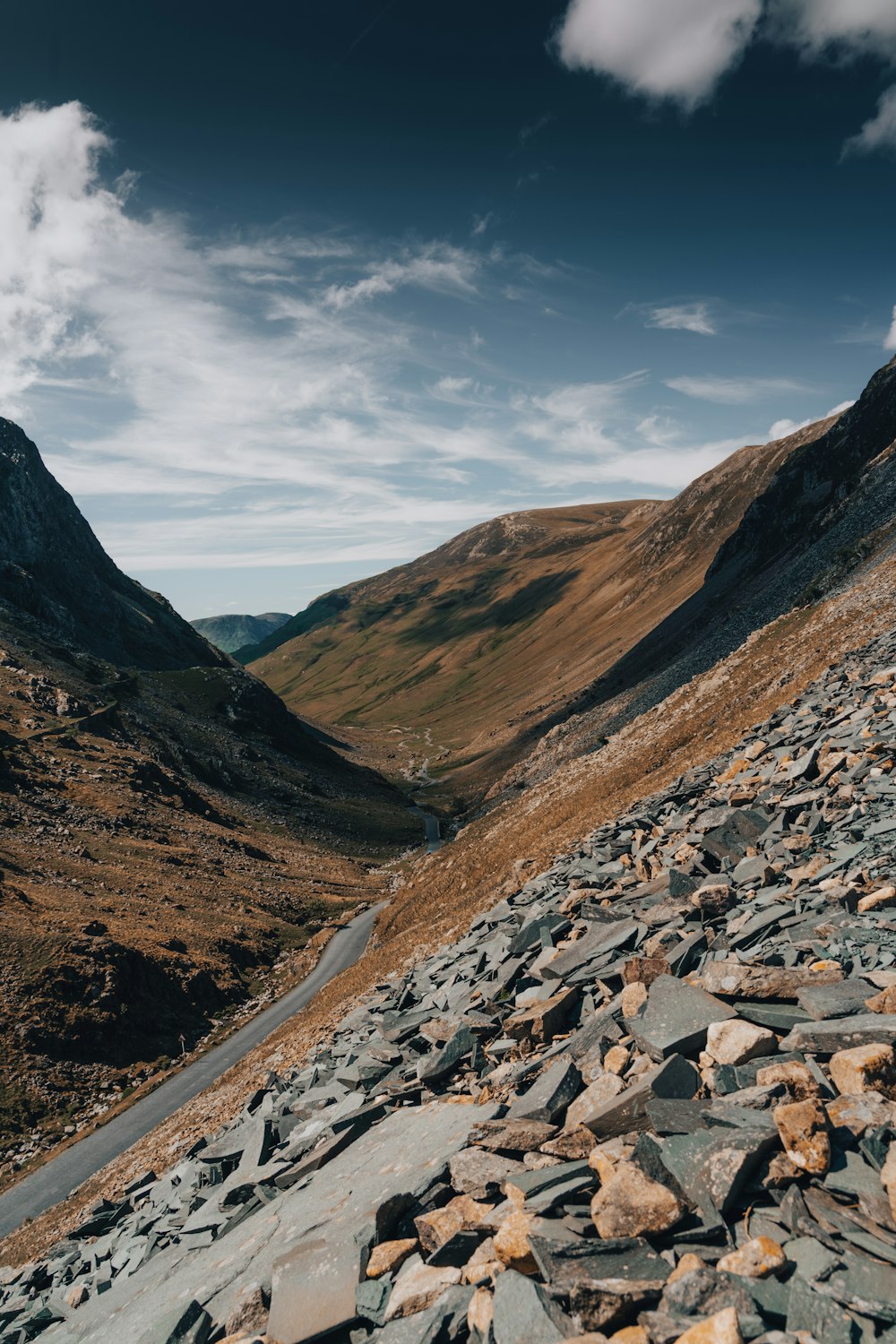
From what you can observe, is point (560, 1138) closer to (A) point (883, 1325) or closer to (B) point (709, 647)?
(A) point (883, 1325)

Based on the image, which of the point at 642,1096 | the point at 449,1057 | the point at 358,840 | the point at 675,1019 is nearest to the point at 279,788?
the point at 358,840

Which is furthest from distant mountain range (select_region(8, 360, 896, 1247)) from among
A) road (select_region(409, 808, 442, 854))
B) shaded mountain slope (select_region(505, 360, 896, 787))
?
road (select_region(409, 808, 442, 854))

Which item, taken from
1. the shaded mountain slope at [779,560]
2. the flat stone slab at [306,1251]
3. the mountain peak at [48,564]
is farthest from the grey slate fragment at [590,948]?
the mountain peak at [48,564]

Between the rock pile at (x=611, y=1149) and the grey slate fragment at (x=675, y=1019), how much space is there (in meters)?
0.04

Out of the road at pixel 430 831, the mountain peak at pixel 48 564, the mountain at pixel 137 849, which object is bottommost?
the road at pixel 430 831

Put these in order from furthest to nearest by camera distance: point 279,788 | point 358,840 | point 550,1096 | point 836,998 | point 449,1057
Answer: point 279,788, point 358,840, point 449,1057, point 550,1096, point 836,998

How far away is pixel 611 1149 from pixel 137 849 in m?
83.4

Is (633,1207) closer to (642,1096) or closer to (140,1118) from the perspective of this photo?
(642,1096)

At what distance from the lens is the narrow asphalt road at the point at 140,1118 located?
3350 centimetres

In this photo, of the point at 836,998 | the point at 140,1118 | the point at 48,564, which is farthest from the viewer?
the point at 48,564

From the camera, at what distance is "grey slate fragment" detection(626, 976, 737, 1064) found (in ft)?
28.0

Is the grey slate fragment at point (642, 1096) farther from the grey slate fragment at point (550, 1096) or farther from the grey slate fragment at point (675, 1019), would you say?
the grey slate fragment at point (550, 1096)

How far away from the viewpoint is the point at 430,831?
125m

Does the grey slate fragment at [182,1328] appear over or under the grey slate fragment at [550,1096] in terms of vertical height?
under
